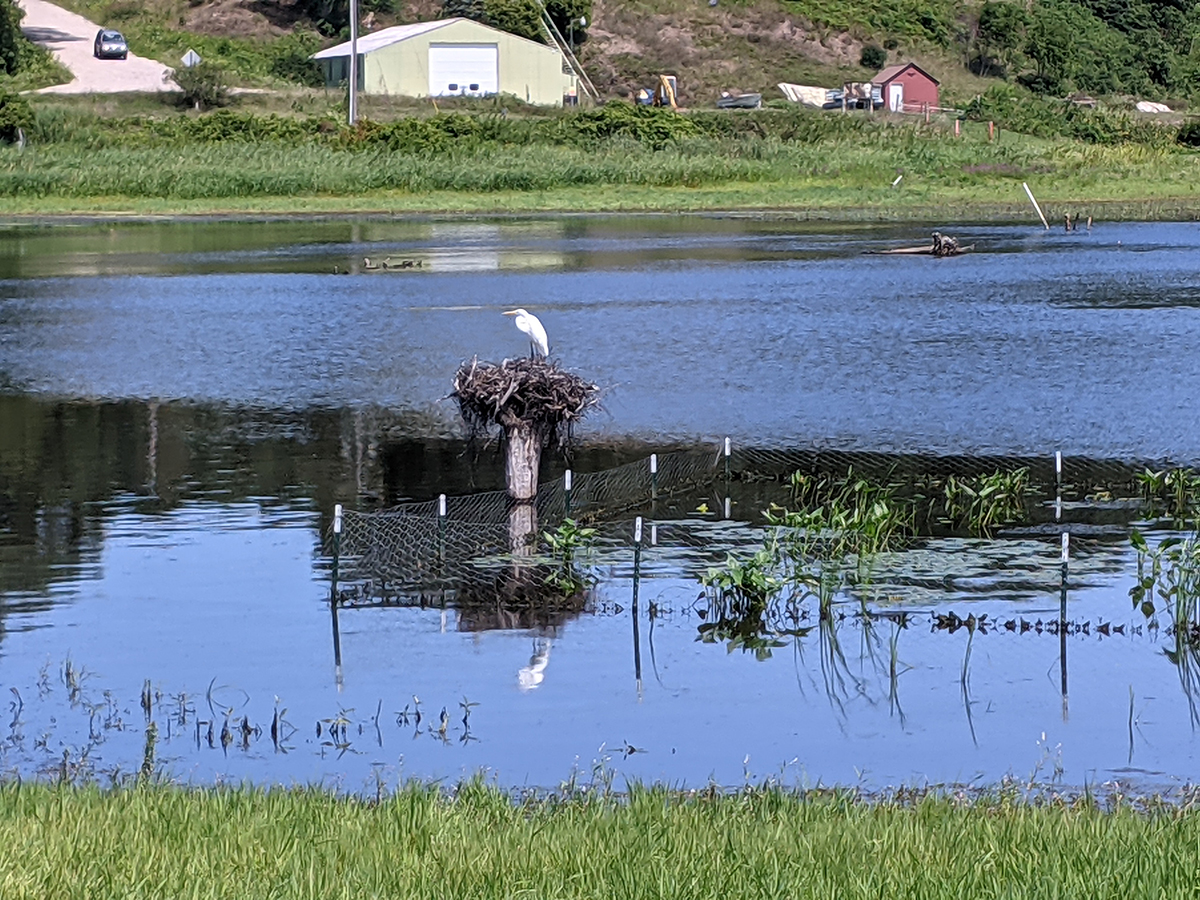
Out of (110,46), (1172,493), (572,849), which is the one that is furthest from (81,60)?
(572,849)

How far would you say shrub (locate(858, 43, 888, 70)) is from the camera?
397 feet

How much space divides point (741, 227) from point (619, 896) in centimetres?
5873

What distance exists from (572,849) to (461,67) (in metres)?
93.4

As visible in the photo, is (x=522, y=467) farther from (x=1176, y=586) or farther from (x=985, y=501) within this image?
(x=1176, y=586)

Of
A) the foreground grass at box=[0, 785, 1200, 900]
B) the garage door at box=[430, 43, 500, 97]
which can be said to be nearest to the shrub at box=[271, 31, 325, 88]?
the garage door at box=[430, 43, 500, 97]

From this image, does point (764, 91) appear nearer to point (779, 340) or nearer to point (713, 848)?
point (779, 340)

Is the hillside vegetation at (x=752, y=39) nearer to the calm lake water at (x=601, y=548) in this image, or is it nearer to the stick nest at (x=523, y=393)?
the calm lake water at (x=601, y=548)

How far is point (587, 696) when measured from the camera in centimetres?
1293

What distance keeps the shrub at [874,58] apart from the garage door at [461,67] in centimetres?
3149

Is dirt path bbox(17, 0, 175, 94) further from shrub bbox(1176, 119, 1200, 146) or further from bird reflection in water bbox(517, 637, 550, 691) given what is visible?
bird reflection in water bbox(517, 637, 550, 691)

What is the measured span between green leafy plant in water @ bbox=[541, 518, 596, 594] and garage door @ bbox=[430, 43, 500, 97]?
8319 centimetres

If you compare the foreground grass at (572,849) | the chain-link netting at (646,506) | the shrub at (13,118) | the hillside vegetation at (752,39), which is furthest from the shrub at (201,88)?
the foreground grass at (572,849)

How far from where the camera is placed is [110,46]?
106625mm

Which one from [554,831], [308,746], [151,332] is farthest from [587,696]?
[151,332]
